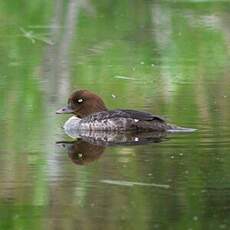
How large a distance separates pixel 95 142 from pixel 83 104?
121cm

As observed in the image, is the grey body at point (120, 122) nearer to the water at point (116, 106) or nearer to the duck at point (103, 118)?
the duck at point (103, 118)

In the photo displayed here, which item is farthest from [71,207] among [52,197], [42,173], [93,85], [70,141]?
[93,85]

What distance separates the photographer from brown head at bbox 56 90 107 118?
12.2 meters

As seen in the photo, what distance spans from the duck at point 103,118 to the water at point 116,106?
0.53 ft

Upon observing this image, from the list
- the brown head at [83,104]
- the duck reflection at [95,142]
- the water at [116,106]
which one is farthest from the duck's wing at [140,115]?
the brown head at [83,104]

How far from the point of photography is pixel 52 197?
866 cm

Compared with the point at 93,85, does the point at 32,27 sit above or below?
below

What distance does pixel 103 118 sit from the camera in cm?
1177

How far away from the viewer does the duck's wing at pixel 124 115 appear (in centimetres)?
1132

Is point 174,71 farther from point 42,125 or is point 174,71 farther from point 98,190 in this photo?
point 98,190

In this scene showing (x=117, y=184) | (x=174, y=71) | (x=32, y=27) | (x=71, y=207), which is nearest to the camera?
(x=71, y=207)

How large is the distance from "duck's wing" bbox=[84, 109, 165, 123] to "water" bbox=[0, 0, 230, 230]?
0.32 m

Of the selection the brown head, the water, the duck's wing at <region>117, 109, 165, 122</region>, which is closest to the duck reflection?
the water

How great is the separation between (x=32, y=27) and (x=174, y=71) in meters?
5.51
